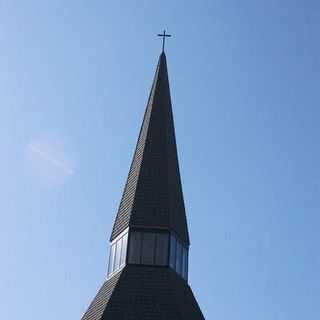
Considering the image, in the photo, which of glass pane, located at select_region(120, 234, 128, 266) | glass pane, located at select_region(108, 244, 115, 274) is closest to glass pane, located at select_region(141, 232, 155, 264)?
glass pane, located at select_region(120, 234, 128, 266)

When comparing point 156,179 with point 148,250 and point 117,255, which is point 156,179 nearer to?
point 148,250

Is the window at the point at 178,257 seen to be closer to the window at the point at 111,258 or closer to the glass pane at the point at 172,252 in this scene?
the glass pane at the point at 172,252

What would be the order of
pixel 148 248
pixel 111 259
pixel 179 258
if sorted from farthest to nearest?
pixel 111 259
pixel 179 258
pixel 148 248

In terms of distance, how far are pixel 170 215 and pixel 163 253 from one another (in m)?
1.91

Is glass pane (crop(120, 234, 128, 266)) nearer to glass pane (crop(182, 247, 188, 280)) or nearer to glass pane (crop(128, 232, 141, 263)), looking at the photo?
glass pane (crop(128, 232, 141, 263))

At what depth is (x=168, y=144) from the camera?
39.9 metres

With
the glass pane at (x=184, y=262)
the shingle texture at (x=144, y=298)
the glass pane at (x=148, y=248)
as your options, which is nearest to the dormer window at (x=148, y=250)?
the glass pane at (x=148, y=248)

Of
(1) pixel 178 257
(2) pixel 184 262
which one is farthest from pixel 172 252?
(2) pixel 184 262

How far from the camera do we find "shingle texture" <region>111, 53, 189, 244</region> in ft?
122

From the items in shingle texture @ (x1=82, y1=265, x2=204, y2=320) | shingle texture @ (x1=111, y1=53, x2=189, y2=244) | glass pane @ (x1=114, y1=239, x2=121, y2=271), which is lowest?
shingle texture @ (x1=82, y1=265, x2=204, y2=320)

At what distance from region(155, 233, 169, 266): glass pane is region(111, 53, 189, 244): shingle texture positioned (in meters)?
0.47

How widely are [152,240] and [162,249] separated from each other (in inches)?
24.5

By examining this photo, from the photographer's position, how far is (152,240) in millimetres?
36531

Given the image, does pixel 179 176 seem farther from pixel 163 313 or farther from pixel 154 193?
pixel 163 313
